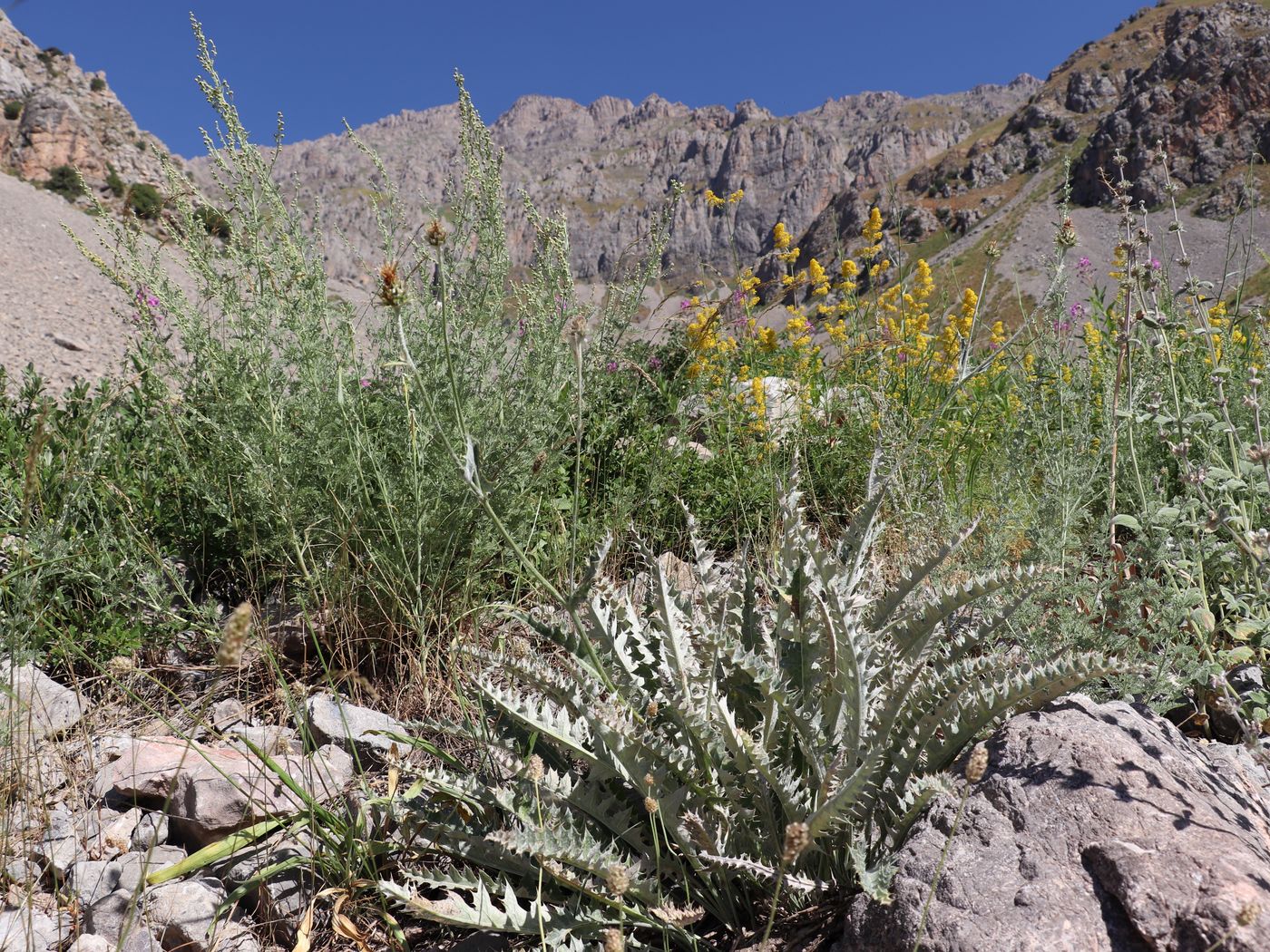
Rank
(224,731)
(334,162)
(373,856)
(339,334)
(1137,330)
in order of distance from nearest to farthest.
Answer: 1. (373,856)
2. (224,731)
3. (1137,330)
4. (339,334)
5. (334,162)

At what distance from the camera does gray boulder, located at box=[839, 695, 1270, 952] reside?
4.19 feet

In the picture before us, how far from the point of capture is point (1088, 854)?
1.40 metres

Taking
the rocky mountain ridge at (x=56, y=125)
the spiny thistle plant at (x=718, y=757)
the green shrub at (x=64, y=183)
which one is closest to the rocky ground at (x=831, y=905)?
the spiny thistle plant at (x=718, y=757)

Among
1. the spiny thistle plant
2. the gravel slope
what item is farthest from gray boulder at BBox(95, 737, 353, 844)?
the gravel slope

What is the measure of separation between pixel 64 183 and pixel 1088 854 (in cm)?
4486

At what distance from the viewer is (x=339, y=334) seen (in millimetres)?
3293

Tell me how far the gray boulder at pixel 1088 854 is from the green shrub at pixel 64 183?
40.1 meters

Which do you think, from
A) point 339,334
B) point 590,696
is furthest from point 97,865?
point 339,334

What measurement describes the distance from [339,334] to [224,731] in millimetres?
1618

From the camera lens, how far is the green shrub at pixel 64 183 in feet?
108

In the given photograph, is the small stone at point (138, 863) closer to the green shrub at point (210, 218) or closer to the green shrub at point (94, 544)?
the green shrub at point (94, 544)

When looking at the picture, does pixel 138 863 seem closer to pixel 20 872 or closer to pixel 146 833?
pixel 146 833

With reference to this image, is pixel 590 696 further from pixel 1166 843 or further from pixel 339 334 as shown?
pixel 339 334

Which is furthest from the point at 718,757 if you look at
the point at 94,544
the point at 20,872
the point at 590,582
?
the point at 94,544
